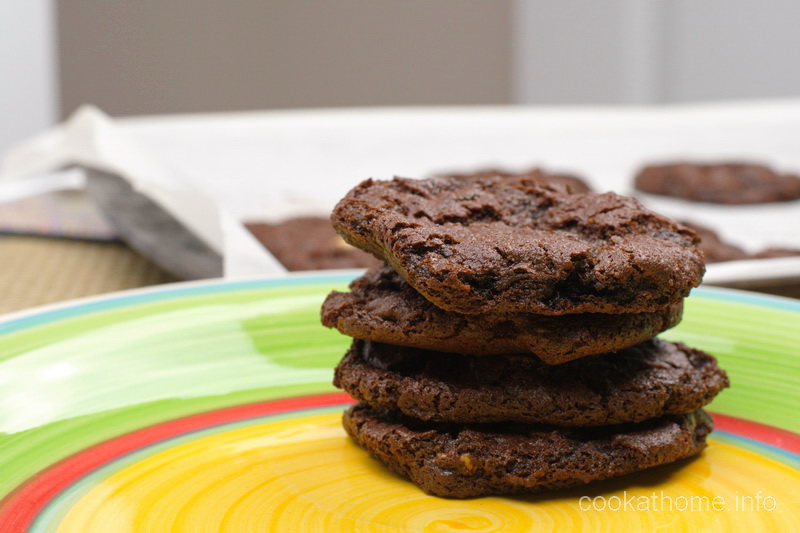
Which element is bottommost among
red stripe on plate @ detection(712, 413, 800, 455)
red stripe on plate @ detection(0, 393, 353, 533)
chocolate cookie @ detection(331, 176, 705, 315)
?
red stripe on plate @ detection(712, 413, 800, 455)

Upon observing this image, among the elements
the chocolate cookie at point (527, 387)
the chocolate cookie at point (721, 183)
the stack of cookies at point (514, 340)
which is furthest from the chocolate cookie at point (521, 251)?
the chocolate cookie at point (721, 183)

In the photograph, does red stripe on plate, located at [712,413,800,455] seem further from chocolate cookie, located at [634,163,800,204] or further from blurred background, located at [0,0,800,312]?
blurred background, located at [0,0,800,312]

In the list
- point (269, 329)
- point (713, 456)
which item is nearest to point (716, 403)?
point (713, 456)

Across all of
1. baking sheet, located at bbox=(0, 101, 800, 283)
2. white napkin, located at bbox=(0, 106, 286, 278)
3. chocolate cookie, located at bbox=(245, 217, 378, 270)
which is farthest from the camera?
baking sheet, located at bbox=(0, 101, 800, 283)

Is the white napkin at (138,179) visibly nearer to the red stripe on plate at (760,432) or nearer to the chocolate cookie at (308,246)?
the chocolate cookie at (308,246)

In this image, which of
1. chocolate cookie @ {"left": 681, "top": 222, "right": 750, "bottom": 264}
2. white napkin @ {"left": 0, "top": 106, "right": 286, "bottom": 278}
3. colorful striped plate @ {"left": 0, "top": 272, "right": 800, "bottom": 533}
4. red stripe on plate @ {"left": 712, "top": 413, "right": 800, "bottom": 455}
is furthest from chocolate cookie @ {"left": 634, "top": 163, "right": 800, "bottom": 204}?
red stripe on plate @ {"left": 712, "top": 413, "right": 800, "bottom": 455}

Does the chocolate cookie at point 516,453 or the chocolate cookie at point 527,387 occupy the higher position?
the chocolate cookie at point 527,387

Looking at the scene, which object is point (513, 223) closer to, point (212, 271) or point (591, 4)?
point (212, 271)
